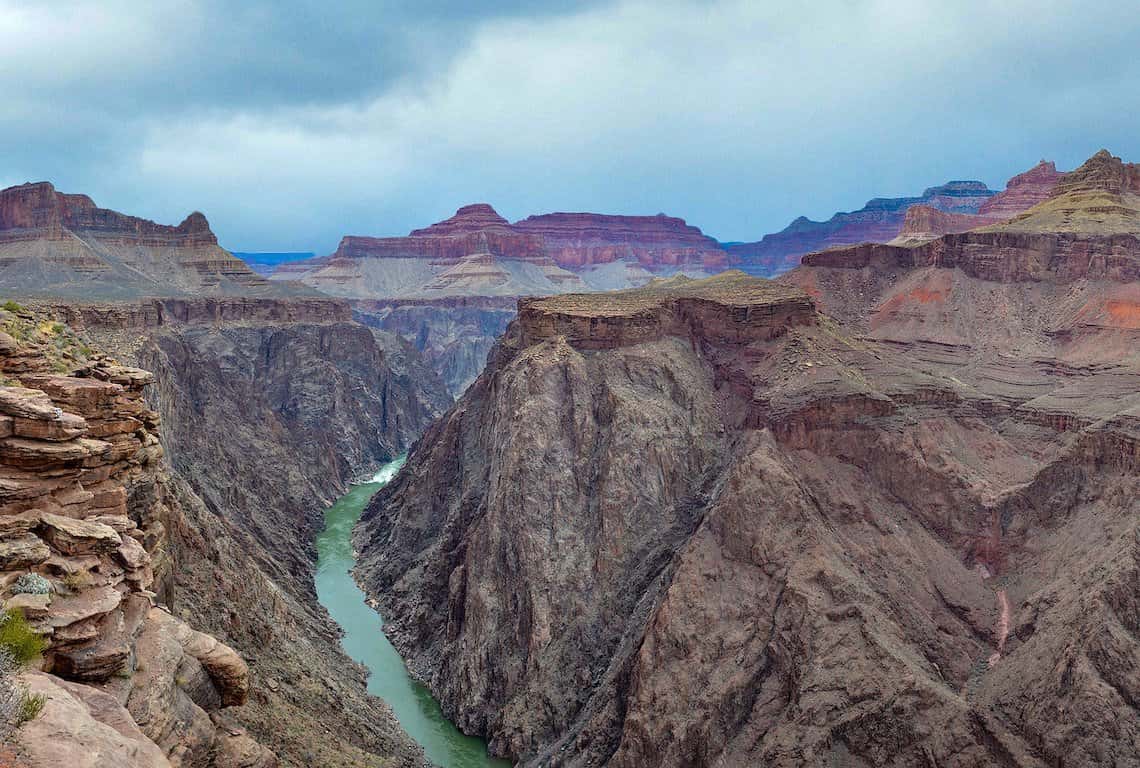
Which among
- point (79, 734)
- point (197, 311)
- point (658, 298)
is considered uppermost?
point (658, 298)

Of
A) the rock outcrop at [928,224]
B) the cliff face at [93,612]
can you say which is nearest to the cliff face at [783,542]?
the cliff face at [93,612]

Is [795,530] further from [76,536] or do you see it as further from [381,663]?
[76,536]

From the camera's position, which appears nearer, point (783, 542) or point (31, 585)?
point (31, 585)

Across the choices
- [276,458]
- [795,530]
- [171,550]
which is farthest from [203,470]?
[795,530]

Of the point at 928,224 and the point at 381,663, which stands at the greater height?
the point at 928,224

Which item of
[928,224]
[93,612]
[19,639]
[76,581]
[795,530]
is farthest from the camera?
[928,224]
